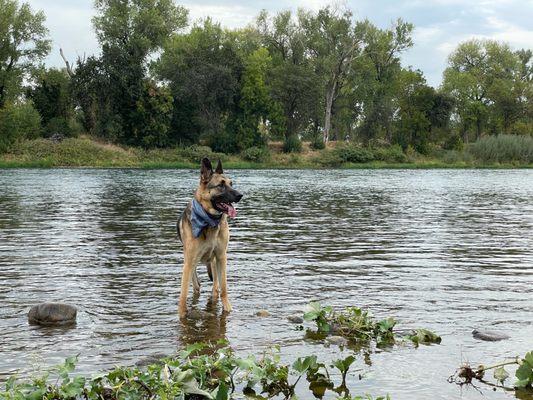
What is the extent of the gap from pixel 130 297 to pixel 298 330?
121 inches

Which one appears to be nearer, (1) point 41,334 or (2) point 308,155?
(1) point 41,334

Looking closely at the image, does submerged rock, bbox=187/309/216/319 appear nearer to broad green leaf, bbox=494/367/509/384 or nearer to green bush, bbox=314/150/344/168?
broad green leaf, bbox=494/367/509/384

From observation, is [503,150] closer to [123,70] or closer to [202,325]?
[123,70]

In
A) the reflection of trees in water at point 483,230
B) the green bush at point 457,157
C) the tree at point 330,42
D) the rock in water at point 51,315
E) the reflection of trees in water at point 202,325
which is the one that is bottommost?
the reflection of trees in water at point 483,230

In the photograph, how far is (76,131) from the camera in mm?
76688

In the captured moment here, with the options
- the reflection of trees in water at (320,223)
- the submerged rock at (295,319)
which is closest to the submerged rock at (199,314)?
the submerged rock at (295,319)

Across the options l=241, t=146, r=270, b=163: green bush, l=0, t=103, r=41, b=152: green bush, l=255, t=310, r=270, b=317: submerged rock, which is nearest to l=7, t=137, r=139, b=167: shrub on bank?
l=0, t=103, r=41, b=152: green bush

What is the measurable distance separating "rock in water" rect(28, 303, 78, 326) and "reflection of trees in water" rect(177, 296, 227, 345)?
1.44 meters

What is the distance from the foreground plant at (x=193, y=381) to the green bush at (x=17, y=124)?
6893cm

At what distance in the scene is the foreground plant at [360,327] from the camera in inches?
317

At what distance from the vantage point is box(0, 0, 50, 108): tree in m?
80.0

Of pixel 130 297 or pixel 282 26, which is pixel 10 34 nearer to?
pixel 282 26

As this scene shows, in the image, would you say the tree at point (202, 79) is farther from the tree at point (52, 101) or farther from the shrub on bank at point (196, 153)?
the tree at point (52, 101)

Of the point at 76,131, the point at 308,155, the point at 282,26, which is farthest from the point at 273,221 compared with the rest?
the point at 282,26
